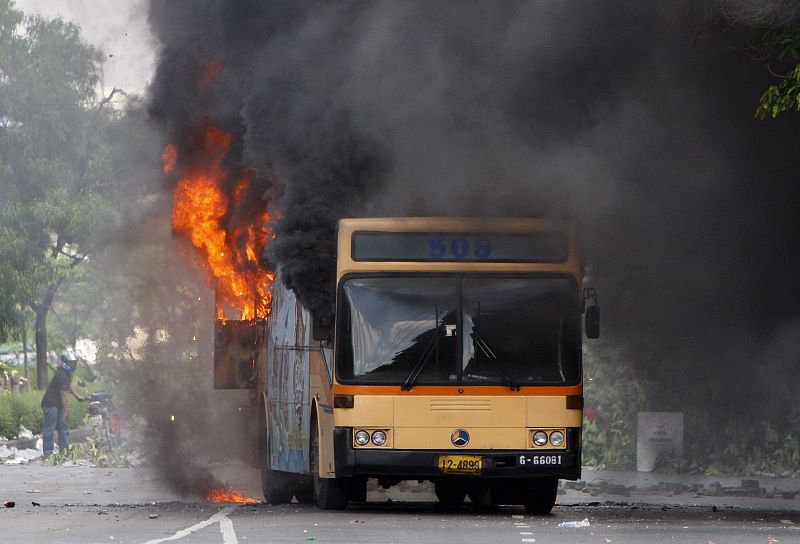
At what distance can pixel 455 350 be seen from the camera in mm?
14422

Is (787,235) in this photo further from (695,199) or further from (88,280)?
(88,280)

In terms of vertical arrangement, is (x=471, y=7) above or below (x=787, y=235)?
above

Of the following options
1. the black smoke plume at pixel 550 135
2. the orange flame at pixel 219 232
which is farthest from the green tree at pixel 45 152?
the black smoke plume at pixel 550 135

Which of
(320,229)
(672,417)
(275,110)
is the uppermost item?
(275,110)

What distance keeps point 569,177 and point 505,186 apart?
62cm

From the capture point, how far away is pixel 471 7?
680 inches

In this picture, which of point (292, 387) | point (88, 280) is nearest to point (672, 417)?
point (292, 387)

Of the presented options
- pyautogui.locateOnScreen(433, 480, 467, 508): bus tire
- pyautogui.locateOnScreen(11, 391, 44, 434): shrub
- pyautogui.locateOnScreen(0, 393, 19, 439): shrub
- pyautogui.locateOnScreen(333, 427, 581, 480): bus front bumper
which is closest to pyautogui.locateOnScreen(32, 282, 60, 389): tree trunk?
pyautogui.locateOnScreen(11, 391, 44, 434): shrub

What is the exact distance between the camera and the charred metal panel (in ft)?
65.1

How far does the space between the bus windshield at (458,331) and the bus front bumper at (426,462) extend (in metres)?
0.57

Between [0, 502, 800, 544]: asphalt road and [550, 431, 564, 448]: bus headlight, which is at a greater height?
[550, 431, 564, 448]: bus headlight

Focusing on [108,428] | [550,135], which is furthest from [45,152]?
[550,135]

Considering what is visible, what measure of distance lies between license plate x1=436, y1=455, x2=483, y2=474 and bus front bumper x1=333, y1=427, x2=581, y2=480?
0.08 ft

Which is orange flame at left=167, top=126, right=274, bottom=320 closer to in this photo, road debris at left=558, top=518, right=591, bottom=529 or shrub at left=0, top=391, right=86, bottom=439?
road debris at left=558, top=518, right=591, bottom=529
